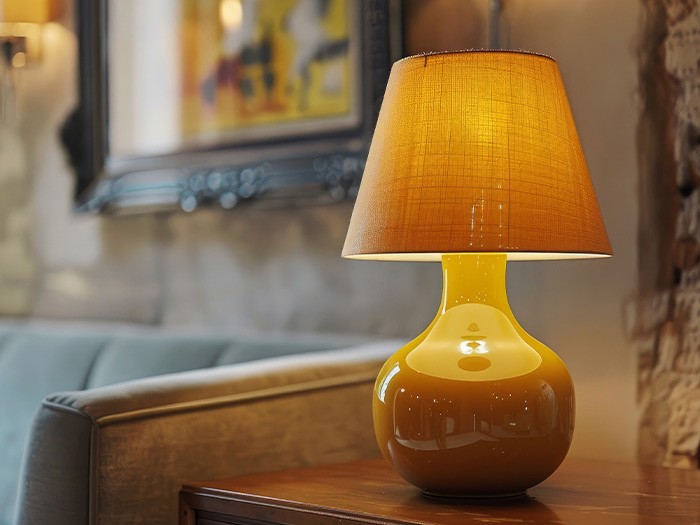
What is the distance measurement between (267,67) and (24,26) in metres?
0.88

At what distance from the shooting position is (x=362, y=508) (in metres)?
1.36

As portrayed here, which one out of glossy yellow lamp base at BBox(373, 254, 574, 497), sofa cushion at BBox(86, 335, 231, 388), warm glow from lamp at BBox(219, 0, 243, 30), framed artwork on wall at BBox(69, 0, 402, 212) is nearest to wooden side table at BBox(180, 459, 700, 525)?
glossy yellow lamp base at BBox(373, 254, 574, 497)

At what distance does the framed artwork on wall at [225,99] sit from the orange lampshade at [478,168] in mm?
772

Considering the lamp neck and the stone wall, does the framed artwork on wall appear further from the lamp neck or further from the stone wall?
the lamp neck

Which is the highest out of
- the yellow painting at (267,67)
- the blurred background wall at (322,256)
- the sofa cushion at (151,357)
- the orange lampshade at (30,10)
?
the orange lampshade at (30,10)

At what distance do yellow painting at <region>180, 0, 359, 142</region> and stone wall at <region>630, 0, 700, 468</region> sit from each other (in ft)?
2.01

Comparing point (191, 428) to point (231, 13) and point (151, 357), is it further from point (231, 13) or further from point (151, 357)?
point (231, 13)

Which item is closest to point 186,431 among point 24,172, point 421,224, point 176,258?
point 421,224

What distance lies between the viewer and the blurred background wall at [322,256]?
1854 mm

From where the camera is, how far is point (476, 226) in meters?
1.28

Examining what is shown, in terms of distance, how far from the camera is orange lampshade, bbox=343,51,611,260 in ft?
4.22

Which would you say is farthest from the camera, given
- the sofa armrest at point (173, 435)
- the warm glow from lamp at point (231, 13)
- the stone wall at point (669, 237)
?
the warm glow from lamp at point (231, 13)

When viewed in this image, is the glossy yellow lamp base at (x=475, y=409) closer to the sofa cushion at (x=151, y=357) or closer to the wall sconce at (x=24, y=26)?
the sofa cushion at (x=151, y=357)

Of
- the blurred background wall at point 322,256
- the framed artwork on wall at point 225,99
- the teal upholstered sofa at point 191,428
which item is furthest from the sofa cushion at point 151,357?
the framed artwork on wall at point 225,99
